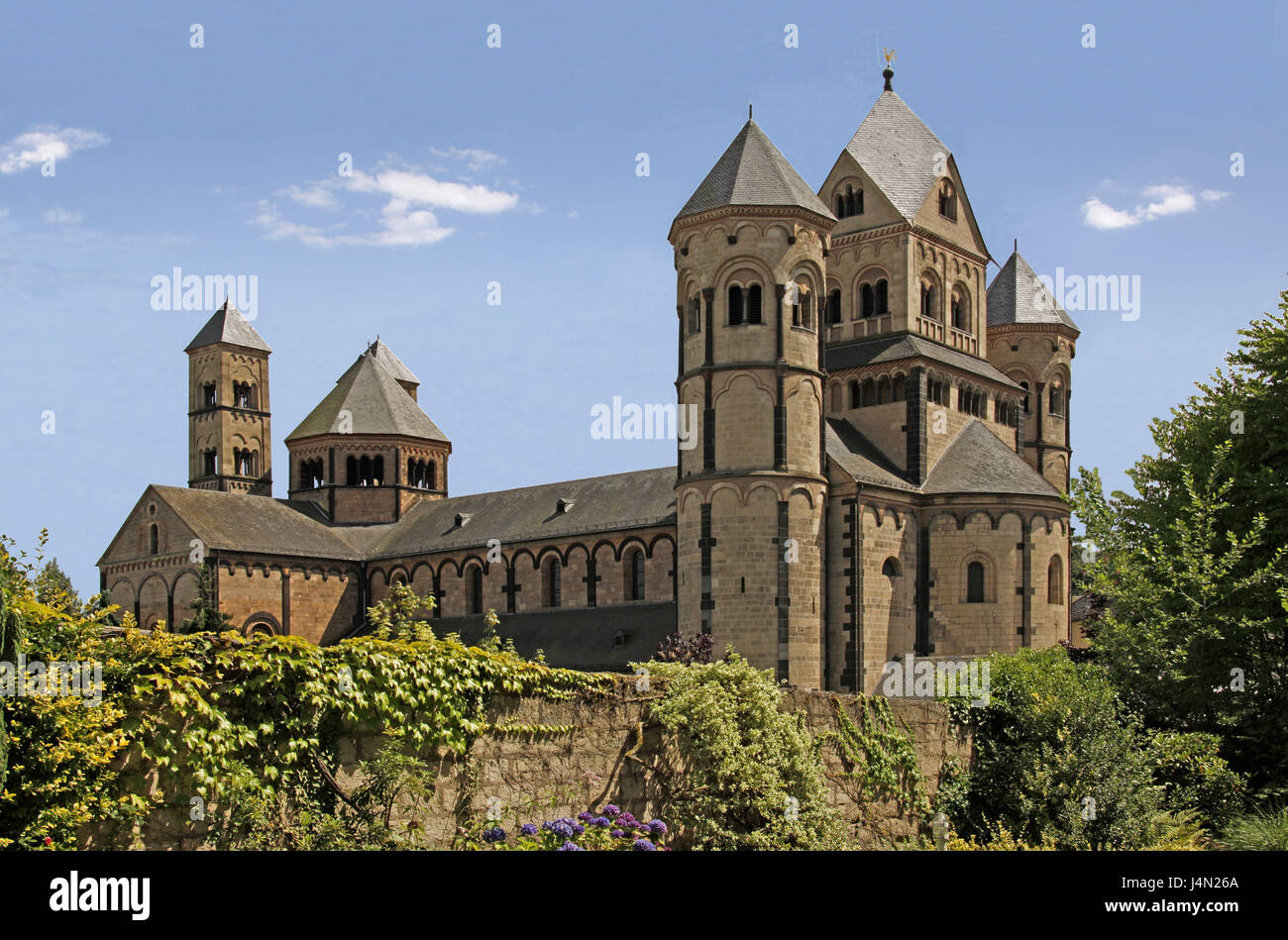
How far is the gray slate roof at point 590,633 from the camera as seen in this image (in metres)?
51.0

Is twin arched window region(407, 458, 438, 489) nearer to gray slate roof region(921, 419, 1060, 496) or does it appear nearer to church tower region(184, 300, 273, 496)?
church tower region(184, 300, 273, 496)

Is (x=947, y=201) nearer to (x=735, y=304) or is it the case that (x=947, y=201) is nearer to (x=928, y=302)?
(x=928, y=302)

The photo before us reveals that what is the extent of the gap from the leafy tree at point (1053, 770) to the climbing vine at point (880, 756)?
860 mm

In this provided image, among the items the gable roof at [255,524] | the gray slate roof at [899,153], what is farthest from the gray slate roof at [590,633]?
the gray slate roof at [899,153]

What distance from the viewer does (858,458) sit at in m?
49.1

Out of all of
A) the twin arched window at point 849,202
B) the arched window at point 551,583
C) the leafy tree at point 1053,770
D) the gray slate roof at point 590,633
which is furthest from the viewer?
the arched window at point 551,583

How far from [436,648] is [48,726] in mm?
3812

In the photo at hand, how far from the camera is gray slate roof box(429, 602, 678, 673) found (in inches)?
2009

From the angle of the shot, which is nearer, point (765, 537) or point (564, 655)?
point (765, 537)

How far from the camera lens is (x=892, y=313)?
53438mm

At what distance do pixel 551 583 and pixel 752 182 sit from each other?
21899mm

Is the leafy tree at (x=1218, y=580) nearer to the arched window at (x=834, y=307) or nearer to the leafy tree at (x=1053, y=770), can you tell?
the leafy tree at (x=1053, y=770)
